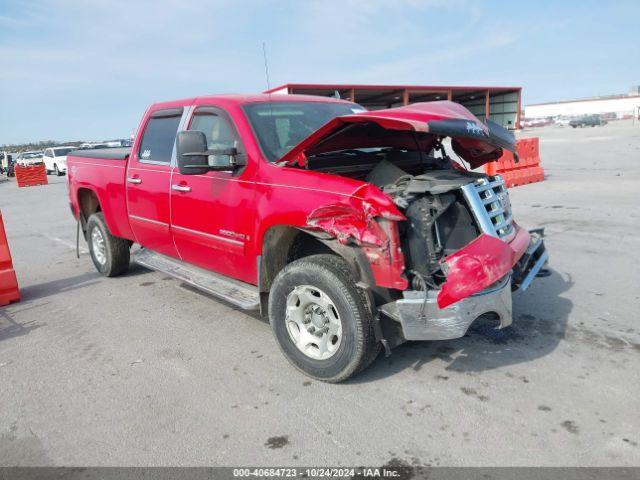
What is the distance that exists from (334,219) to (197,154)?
133 cm

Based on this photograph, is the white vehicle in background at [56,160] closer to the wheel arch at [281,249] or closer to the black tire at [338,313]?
the wheel arch at [281,249]

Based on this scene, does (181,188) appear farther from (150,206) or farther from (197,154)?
(197,154)

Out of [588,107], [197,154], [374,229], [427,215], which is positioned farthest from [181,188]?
[588,107]

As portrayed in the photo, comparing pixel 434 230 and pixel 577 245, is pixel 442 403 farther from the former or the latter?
pixel 577 245

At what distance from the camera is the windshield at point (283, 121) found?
3.90 meters

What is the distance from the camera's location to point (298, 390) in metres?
3.32

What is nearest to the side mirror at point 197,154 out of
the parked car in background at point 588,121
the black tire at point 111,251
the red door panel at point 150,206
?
the red door panel at point 150,206

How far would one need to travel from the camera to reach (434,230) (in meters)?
3.15

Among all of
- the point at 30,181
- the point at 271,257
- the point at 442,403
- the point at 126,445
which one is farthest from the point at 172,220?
the point at 30,181

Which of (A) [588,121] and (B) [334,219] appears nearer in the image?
(B) [334,219]

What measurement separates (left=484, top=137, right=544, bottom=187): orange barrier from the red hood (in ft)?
28.3

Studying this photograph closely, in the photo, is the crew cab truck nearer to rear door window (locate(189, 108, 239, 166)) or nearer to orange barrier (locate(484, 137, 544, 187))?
rear door window (locate(189, 108, 239, 166))

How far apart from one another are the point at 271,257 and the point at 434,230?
1.24 m

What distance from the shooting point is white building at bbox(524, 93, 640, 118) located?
101562 millimetres
